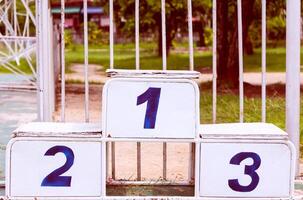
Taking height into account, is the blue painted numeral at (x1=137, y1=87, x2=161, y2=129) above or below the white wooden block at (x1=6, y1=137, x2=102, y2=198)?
above

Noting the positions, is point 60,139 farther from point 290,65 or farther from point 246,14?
point 246,14

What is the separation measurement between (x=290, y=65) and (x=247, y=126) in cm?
56

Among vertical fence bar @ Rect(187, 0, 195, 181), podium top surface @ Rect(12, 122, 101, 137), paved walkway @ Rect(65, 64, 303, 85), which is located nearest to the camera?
podium top surface @ Rect(12, 122, 101, 137)

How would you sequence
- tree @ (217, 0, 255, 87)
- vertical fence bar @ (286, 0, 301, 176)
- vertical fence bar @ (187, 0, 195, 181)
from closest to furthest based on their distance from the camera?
vertical fence bar @ (187, 0, 195, 181)
vertical fence bar @ (286, 0, 301, 176)
tree @ (217, 0, 255, 87)

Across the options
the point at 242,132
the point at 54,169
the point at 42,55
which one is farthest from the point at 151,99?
the point at 42,55

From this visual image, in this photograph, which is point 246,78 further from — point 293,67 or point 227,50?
point 293,67

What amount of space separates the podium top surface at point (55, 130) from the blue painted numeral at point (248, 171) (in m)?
0.77

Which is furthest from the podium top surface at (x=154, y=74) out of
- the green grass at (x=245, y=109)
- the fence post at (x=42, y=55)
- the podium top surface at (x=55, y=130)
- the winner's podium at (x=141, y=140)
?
the green grass at (x=245, y=109)

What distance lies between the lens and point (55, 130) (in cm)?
404

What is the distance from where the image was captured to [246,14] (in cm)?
1412

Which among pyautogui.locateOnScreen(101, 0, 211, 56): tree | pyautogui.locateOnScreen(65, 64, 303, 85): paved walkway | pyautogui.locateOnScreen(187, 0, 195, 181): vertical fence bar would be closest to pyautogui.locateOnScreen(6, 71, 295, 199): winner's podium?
pyautogui.locateOnScreen(187, 0, 195, 181): vertical fence bar

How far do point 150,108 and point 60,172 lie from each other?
60cm

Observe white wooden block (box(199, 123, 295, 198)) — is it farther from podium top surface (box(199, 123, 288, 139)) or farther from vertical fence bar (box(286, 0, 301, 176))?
vertical fence bar (box(286, 0, 301, 176))

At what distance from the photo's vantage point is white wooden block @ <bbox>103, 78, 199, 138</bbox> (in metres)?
3.92
